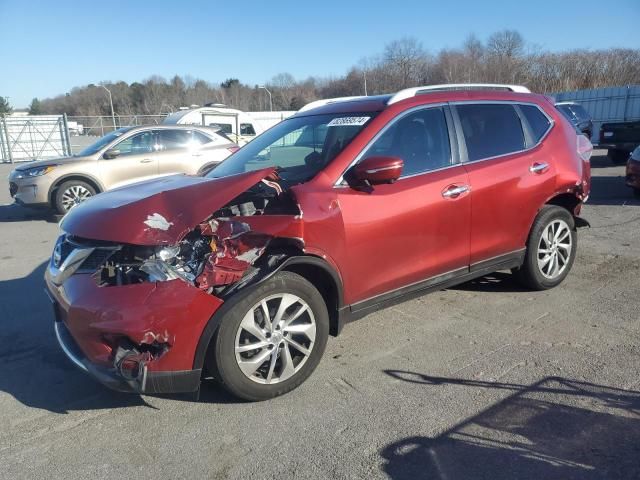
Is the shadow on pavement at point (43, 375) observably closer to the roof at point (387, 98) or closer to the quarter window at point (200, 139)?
the roof at point (387, 98)

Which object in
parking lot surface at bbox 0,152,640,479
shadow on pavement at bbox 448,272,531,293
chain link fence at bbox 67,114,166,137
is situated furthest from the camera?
chain link fence at bbox 67,114,166,137

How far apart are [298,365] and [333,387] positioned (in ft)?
0.92

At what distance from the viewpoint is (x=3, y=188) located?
15.5m

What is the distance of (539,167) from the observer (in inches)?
182

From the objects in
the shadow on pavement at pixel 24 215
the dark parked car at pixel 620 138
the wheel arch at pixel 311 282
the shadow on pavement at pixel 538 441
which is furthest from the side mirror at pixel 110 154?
the dark parked car at pixel 620 138

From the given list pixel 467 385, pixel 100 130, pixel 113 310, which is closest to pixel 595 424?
pixel 467 385

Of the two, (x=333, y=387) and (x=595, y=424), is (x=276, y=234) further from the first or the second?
(x=595, y=424)

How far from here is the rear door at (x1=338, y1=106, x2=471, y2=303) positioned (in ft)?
11.6

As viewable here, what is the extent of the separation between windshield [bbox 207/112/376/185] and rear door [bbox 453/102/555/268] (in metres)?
1.02

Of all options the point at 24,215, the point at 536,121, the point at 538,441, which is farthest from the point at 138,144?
the point at 538,441

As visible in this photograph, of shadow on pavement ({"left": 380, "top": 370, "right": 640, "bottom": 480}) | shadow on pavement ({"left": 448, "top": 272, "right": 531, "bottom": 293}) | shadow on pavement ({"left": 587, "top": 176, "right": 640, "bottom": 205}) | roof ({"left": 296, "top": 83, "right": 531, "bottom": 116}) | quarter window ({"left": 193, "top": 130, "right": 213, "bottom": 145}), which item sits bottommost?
shadow on pavement ({"left": 380, "top": 370, "right": 640, "bottom": 480})

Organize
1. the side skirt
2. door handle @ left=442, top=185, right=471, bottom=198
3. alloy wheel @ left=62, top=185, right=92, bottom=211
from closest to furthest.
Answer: the side skirt
door handle @ left=442, top=185, right=471, bottom=198
alloy wheel @ left=62, top=185, right=92, bottom=211

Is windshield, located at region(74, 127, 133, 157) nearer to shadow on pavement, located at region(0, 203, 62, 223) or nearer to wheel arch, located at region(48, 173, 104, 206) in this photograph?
wheel arch, located at region(48, 173, 104, 206)

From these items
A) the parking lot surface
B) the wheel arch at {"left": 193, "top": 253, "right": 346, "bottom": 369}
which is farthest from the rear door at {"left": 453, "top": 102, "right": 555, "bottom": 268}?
the wheel arch at {"left": 193, "top": 253, "right": 346, "bottom": 369}
